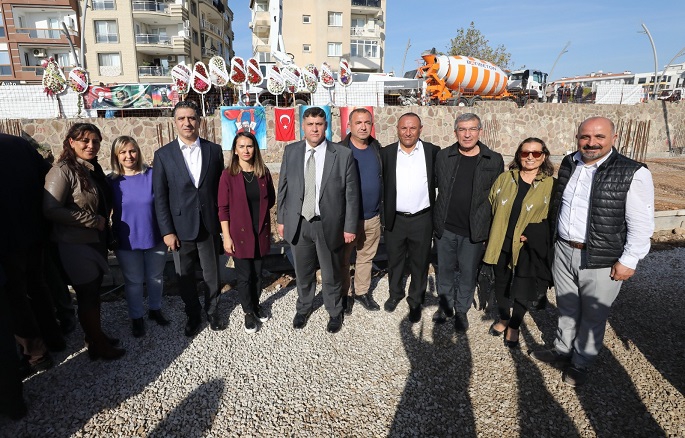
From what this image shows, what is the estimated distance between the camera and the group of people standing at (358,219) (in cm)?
276

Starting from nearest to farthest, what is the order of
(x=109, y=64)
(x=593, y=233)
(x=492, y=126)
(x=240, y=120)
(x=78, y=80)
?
(x=593, y=233)
(x=78, y=80)
(x=240, y=120)
(x=492, y=126)
(x=109, y=64)

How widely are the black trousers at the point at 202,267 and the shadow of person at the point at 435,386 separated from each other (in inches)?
76.4

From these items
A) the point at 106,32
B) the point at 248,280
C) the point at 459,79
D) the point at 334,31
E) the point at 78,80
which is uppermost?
the point at 334,31

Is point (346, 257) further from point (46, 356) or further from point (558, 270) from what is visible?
point (46, 356)

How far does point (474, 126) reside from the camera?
3355 millimetres

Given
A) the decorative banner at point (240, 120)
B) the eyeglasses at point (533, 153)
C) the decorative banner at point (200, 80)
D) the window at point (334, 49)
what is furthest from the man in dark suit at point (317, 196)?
the window at point (334, 49)

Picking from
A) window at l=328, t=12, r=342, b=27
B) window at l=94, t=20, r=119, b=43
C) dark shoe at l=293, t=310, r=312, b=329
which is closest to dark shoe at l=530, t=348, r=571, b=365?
dark shoe at l=293, t=310, r=312, b=329

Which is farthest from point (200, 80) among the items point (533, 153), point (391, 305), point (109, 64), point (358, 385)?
point (109, 64)

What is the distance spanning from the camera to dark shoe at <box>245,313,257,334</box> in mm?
3750

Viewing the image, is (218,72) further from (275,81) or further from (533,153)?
(533,153)

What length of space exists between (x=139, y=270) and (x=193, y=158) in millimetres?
1153

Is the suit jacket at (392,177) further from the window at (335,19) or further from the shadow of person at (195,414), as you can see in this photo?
the window at (335,19)

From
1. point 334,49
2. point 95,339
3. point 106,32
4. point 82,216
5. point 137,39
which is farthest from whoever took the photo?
point 334,49

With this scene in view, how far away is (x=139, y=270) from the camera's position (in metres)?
3.48
